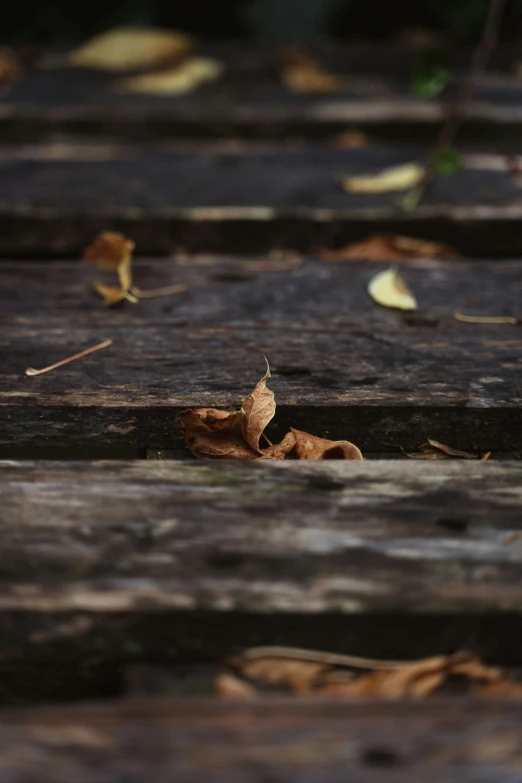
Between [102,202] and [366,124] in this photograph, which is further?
[366,124]

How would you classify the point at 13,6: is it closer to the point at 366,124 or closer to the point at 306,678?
the point at 366,124

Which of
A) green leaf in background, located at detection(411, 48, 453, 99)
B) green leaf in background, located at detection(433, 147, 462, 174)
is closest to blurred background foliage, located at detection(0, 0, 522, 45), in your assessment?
green leaf in background, located at detection(411, 48, 453, 99)

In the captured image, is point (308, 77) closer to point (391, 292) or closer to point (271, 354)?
point (391, 292)

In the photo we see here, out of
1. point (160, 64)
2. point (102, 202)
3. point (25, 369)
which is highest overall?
point (160, 64)

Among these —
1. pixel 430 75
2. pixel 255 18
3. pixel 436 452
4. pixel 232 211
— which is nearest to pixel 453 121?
pixel 430 75

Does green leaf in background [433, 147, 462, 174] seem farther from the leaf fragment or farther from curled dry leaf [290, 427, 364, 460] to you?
curled dry leaf [290, 427, 364, 460]

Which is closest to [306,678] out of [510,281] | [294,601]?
[294,601]

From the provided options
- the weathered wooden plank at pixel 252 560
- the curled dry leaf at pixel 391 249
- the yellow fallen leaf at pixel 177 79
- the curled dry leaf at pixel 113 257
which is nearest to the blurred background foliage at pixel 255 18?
the yellow fallen leaf at pixel 177 79
